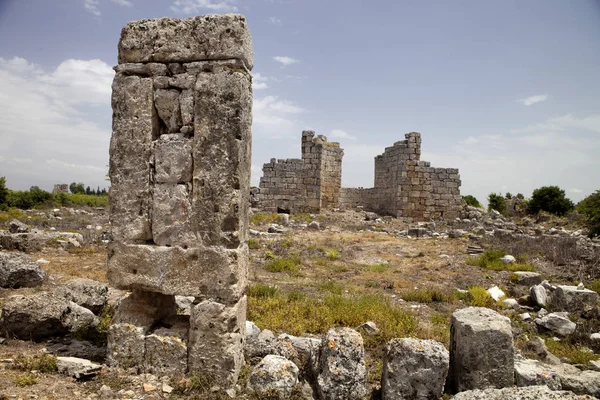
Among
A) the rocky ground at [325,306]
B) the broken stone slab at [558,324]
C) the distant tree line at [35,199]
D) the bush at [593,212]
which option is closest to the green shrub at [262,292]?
the rocky ground at [325,306]

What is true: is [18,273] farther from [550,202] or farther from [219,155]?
[550,202]

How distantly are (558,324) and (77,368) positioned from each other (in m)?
6.23

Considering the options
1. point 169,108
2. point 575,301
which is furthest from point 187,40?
point 575,301

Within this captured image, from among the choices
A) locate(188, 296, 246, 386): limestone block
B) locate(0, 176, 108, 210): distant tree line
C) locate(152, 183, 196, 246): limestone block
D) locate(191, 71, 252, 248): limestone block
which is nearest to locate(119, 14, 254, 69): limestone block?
locate(191, 71, 252, 248): limestone block

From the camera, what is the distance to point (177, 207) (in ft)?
12.6

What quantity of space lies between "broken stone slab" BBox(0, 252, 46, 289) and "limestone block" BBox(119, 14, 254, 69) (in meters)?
4.51

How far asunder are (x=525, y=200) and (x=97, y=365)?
29.3 meters

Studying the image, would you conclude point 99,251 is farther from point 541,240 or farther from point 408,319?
point 541,240

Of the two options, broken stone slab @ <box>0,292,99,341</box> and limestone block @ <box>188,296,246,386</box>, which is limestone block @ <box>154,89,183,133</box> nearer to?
limestone block @ <box>188,296,246,386</box>

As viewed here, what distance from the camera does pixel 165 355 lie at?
3.79m

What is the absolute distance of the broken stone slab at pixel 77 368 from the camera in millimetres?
3676

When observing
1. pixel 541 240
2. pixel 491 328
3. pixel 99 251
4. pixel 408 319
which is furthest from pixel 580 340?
pixel 99 251

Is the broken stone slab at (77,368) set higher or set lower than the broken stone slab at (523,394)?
lower

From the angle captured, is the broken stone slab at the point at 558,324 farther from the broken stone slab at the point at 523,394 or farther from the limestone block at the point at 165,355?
the limestone block at the point at 165,355
